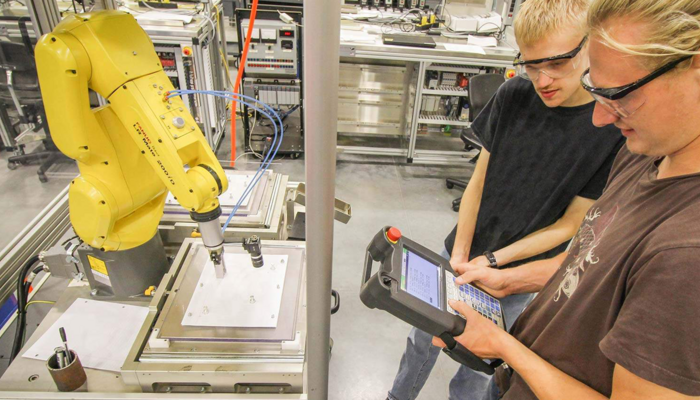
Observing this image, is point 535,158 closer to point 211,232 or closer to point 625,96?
point 625,96

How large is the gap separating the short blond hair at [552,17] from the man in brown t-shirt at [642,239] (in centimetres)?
36

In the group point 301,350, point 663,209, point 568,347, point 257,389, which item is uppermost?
point 663,209

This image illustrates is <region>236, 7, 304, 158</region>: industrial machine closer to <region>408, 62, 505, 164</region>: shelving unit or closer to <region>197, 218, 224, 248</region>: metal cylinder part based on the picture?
<region>408, 62, 505, 164</region>: shelving unit

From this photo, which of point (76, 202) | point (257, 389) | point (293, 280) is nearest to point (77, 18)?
point (76, 202)

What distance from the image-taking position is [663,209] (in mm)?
564

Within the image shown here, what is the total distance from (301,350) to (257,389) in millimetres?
157

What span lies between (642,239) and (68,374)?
3.88 ft

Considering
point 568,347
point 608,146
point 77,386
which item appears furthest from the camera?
point 608,146

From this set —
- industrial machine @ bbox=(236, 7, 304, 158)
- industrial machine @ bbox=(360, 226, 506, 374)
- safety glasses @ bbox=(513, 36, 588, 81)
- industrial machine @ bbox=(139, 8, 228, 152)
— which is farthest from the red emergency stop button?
industrial machine @ bbox=(236, 7, 304, 158)

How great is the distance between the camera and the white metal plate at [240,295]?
1004mm

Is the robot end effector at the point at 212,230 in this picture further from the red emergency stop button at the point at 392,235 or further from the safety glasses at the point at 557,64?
Answer: the safety glasses at the point at 557,64

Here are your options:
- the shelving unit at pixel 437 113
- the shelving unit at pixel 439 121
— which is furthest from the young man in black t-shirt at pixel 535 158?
the shelving unit at pixel 439 121

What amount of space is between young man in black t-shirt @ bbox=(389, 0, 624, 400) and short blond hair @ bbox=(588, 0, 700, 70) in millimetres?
417

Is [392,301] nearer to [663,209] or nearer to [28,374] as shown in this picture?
[663,209]
